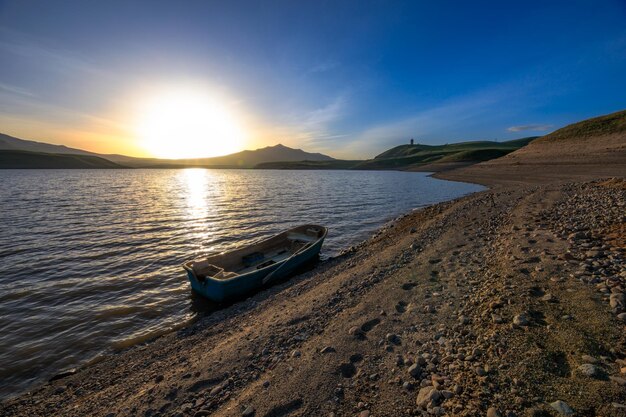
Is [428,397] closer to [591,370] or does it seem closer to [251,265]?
[591,370]

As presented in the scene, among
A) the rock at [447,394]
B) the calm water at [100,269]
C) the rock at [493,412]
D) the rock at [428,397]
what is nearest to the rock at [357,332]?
the rock at [428,397]

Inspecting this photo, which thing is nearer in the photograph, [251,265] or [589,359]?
[589,359]

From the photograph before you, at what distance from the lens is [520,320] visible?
5855 mm

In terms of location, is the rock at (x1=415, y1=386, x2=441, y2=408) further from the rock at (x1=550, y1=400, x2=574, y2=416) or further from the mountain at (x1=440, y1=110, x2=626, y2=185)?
the mountain at (x1=440, y1=110, x2=626, y2=185)

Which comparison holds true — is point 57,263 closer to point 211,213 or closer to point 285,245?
point 285,245

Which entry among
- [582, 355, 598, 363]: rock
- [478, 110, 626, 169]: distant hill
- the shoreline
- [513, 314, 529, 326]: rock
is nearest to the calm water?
the shoreline

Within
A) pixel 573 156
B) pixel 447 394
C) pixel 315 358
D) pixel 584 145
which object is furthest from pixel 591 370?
pixel 584 145

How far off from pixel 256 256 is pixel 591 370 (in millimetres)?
14473

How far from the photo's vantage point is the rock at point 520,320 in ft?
19.0

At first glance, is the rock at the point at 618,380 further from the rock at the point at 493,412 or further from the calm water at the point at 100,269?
the calm water at the point at 100,269

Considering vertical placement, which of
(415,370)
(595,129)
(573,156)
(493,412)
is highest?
(595,129)

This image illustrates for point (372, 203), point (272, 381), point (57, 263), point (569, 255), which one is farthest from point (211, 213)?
point (569, 255)

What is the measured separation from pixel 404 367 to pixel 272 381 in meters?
2.87

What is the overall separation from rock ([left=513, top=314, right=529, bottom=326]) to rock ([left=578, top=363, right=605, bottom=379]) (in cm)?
136
